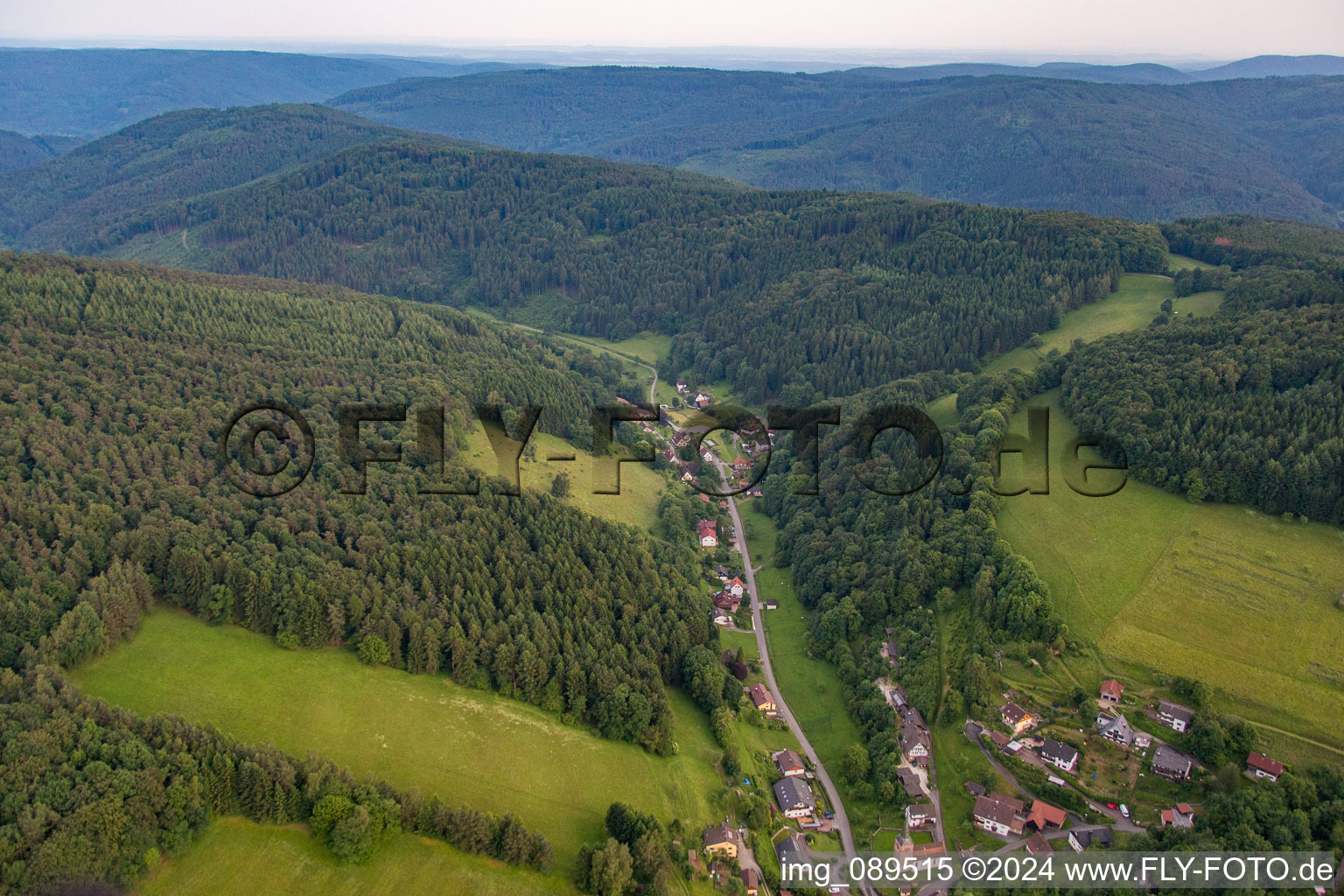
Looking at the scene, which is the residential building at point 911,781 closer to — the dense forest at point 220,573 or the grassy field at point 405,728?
the grassy field at point 405,728

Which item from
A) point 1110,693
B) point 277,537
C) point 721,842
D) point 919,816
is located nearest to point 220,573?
point 277,537

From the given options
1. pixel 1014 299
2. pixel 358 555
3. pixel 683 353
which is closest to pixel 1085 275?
pixel 1014 299

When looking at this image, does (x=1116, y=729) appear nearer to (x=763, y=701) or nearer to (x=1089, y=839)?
(x=1089, y=839)

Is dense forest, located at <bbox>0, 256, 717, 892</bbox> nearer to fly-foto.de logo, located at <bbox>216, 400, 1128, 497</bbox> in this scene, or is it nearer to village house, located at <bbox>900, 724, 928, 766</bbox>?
fly-foto.de logo, located at <bbox>216, 400, 1128, 497</bbox>

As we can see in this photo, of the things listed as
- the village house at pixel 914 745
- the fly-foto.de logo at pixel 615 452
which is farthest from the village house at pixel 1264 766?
the fly-foto.de logo at pixel 615 452

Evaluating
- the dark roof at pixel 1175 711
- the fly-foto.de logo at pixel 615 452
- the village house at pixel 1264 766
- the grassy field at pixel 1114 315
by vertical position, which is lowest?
the village house at pixel 1264 766

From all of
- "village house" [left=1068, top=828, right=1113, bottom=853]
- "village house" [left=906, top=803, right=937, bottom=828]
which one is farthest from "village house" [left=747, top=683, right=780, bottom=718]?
"village house" [left=1068, top=828, right=1113, bottom=853]

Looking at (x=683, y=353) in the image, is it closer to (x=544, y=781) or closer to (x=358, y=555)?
(x=358, y=555)

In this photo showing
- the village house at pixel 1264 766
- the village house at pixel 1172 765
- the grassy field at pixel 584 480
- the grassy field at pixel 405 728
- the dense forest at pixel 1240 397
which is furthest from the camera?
the grassy field at pixel 584 480

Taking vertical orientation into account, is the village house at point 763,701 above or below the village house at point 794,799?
above
